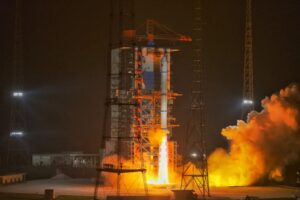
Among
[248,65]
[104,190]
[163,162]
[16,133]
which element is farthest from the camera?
[16,133]

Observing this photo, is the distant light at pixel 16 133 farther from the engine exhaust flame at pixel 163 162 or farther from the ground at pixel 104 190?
the engine exhaust flame at pixel 163 162

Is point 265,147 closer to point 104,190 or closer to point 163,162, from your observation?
point 163,162

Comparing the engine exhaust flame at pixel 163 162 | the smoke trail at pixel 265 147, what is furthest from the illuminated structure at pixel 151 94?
the smoke trail at pixel 265 147

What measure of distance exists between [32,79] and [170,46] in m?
21.8

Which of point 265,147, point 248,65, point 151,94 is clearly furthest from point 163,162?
point 248,65

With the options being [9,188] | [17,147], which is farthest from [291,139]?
[17,147]

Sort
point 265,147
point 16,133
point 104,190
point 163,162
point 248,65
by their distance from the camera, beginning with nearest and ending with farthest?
point 104,190, point 163,162, point 265,147, point 248,65, point 16,133

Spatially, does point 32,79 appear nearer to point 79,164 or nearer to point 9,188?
point 79,164

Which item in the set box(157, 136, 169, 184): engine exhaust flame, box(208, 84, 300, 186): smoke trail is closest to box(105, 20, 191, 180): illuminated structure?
box(157, 136, 169, 184): engine exhaust flame

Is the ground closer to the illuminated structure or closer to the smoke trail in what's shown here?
the smoke trail

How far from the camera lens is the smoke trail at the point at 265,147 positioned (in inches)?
1973

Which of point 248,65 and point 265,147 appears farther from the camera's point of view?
point 248,65

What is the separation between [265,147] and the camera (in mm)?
50406

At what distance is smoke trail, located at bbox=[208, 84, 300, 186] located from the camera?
164 ft
